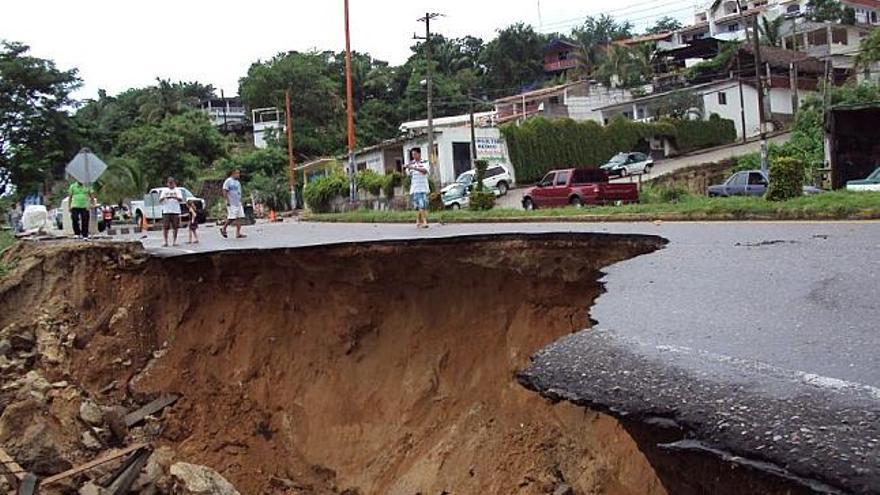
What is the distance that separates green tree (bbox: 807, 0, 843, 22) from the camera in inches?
2721

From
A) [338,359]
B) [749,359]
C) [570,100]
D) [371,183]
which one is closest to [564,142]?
[371,183]

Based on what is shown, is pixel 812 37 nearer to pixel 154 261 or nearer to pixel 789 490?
pixel 154 261

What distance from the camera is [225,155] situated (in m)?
59.8

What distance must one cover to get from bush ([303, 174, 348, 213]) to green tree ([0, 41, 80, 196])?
16374 millimetres

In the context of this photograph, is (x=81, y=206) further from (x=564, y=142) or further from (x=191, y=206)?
(x=564, y=142)

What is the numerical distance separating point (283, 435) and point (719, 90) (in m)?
48.6

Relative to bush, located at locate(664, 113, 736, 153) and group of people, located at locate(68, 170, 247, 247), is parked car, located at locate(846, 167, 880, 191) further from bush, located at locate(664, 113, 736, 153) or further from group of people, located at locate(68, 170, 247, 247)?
bush, located at locate(664, 113, 736, 153)

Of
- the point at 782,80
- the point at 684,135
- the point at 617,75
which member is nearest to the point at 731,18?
the point at 617,75

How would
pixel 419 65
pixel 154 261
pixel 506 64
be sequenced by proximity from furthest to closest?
pixel 506 64 → pixel 419 65 → pixel 154 261

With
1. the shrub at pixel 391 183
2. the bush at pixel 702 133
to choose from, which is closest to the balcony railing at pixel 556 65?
the bush at pixel 702 133

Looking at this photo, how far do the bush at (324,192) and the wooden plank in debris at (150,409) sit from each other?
1037 inches

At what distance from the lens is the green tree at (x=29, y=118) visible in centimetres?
4338

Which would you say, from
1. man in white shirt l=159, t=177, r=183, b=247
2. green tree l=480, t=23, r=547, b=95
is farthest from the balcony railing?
man in white shirt l=159, t=177, r=183, b=247

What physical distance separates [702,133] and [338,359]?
4472 cm
